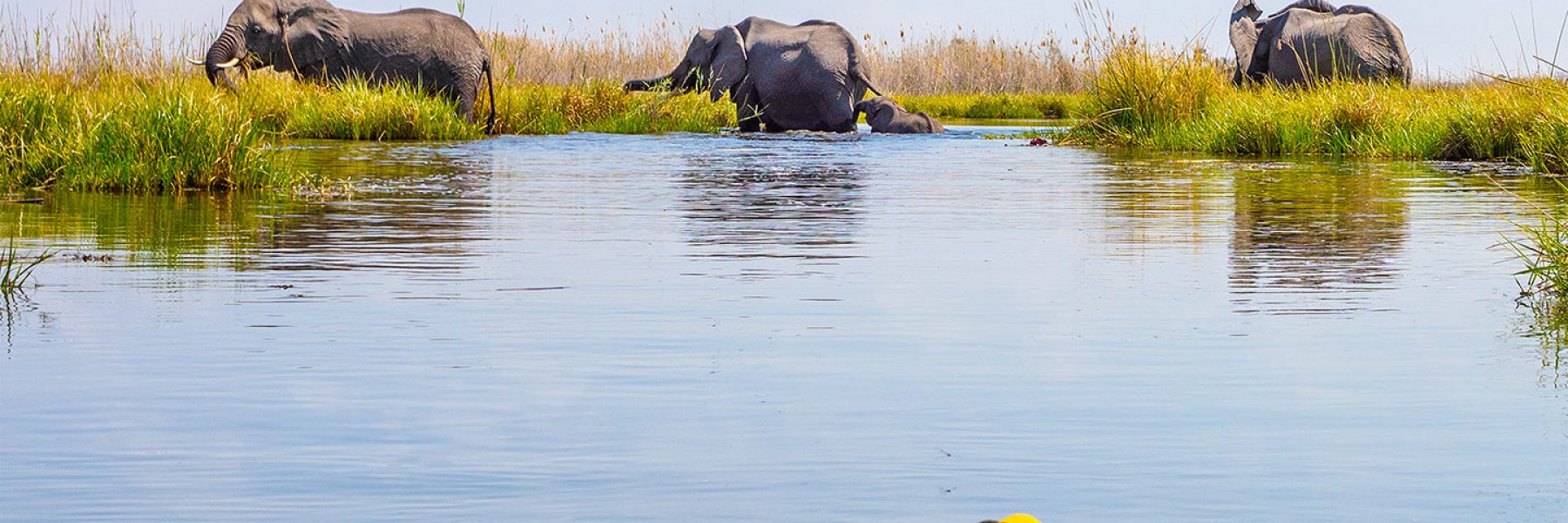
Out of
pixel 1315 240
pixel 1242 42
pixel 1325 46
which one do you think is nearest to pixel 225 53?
pixel 1325 46

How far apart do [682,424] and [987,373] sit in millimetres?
883

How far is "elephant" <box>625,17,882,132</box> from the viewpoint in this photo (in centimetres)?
2380

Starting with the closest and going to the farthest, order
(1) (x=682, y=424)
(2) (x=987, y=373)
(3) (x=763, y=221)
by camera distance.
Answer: (1) (x=682, y=424) → (2) (x=987, y=373) → (3) (x=763, y=221)

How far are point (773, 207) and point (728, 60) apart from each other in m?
13.9

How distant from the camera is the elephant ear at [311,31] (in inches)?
803

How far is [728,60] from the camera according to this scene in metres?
24.0

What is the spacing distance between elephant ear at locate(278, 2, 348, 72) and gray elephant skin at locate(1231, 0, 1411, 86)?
9.56 metres

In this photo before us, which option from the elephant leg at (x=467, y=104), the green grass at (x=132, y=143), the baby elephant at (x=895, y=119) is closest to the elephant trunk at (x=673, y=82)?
the baby elephant at (x=895, y=119)

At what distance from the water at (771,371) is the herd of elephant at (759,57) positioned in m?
11.6

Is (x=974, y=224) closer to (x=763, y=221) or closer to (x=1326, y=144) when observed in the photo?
(x=763, y=221)

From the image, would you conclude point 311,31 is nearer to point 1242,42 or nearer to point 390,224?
point 1242,42

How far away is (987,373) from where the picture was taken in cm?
438

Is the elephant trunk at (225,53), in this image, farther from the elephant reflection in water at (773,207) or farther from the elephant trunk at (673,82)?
the elephant reflection in water at (773,207)

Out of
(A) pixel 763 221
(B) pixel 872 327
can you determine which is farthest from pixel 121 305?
(A) pixel 763 221
